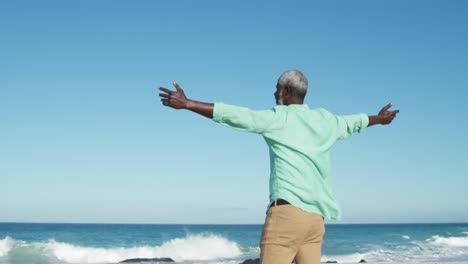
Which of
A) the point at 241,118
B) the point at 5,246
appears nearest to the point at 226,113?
the point at 241,118

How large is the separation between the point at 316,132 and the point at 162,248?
35498 mm

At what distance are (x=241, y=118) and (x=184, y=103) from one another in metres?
0.26

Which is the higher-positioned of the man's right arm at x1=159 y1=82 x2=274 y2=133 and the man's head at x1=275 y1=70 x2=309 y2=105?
the man's head at x1=275 y1=70 x2=309 y2=105

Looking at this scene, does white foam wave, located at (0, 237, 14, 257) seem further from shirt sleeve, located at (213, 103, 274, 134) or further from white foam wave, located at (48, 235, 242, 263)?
shirt sleeve, located at (213, 103, 274, 134)

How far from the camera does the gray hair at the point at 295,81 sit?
9.49 feet

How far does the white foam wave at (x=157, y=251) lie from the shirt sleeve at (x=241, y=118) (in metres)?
30.7

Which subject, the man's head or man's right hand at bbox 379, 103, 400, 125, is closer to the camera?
the man's head

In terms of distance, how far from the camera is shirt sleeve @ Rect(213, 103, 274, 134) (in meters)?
2.66

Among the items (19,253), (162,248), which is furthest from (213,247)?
(19,253)

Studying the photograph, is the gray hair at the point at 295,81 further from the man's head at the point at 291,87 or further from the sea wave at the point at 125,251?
the sea wave at the point at 125,251

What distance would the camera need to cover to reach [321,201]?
285 cm

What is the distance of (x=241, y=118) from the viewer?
266 cm

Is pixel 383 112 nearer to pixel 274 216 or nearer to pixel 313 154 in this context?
pixel 313 154

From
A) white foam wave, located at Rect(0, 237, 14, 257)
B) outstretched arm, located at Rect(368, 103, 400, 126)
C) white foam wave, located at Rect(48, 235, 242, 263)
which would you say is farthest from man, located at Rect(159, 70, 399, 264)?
white foam wave, located at Rect(0, 237, 14, 257)
